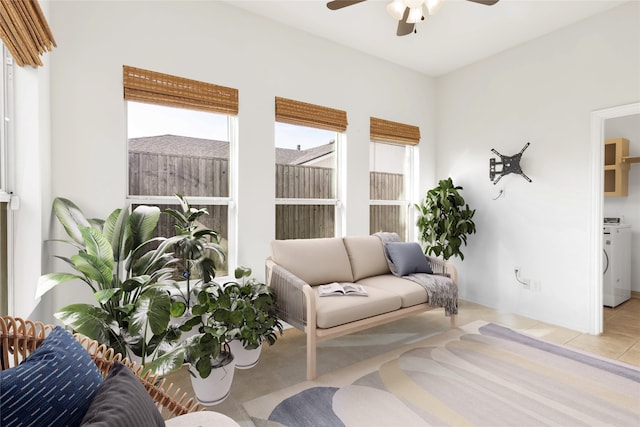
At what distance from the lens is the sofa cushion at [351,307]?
94.8 inches

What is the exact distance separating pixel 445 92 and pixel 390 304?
3.19 meters

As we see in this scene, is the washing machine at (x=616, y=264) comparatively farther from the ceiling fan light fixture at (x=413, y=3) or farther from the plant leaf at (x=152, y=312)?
the plant leaf at (x=152, y=312)

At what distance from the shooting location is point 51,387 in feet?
2.73

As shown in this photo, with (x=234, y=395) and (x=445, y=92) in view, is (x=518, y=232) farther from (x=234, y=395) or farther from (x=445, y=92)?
(x=234, y=395)

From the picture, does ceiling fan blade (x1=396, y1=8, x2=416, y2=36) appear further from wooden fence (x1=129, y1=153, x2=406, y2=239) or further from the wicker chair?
the wicker chair

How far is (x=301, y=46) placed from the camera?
343 centimetres

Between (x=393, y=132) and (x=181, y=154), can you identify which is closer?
(x=181, y=154)

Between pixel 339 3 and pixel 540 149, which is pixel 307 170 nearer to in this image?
pixel 339 3

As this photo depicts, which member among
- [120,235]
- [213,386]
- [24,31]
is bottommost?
[213,386]

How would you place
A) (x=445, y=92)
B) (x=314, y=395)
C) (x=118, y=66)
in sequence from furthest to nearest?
(x=445, y=92) → (x=118, y=66) → (x=314, y=395)

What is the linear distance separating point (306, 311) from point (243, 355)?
58 cm

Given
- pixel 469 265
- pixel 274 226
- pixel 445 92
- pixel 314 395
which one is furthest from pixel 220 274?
pixel 445 92

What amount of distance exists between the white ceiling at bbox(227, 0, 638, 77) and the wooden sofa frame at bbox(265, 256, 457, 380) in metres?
2.30

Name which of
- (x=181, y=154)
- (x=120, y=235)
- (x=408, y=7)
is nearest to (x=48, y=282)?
(x=120, y=235)
